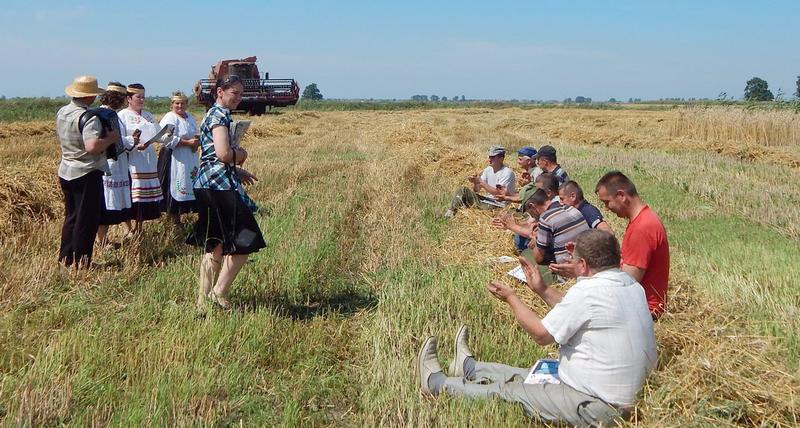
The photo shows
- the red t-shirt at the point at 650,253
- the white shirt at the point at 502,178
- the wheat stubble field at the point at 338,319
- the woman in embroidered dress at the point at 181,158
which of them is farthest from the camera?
the white shirt at the point at 502,178

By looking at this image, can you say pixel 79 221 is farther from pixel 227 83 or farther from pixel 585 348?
pixel 585 348

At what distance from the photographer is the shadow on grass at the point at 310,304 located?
4.97 meters

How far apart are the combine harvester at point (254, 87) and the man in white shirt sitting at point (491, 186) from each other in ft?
92.8

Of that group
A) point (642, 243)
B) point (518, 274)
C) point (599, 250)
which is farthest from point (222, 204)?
point (642, 243)

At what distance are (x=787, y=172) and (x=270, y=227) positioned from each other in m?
10.9

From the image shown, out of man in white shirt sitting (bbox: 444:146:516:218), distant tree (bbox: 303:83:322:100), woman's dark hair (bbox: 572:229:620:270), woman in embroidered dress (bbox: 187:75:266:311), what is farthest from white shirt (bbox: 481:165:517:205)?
distant tree (bbox: 303:83:322:100)

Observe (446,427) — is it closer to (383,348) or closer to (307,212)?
(383,348)

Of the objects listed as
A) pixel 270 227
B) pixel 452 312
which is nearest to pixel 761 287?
pixel 452 312

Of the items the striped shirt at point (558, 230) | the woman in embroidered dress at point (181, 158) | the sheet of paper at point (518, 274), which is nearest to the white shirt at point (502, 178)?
the sheet of paper at point (518, 274)

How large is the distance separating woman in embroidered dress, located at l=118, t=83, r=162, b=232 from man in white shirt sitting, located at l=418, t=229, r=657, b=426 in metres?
5.09

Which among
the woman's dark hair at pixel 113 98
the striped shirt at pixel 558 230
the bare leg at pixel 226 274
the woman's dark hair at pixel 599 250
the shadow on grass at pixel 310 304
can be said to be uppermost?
the woman's dark hair at pixel 113 98

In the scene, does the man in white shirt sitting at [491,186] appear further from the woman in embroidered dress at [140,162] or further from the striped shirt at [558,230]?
the woman in embroidered dress at [140,162]

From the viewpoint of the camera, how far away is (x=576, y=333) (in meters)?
3.24

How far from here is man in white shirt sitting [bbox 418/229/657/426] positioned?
314 centimetres
